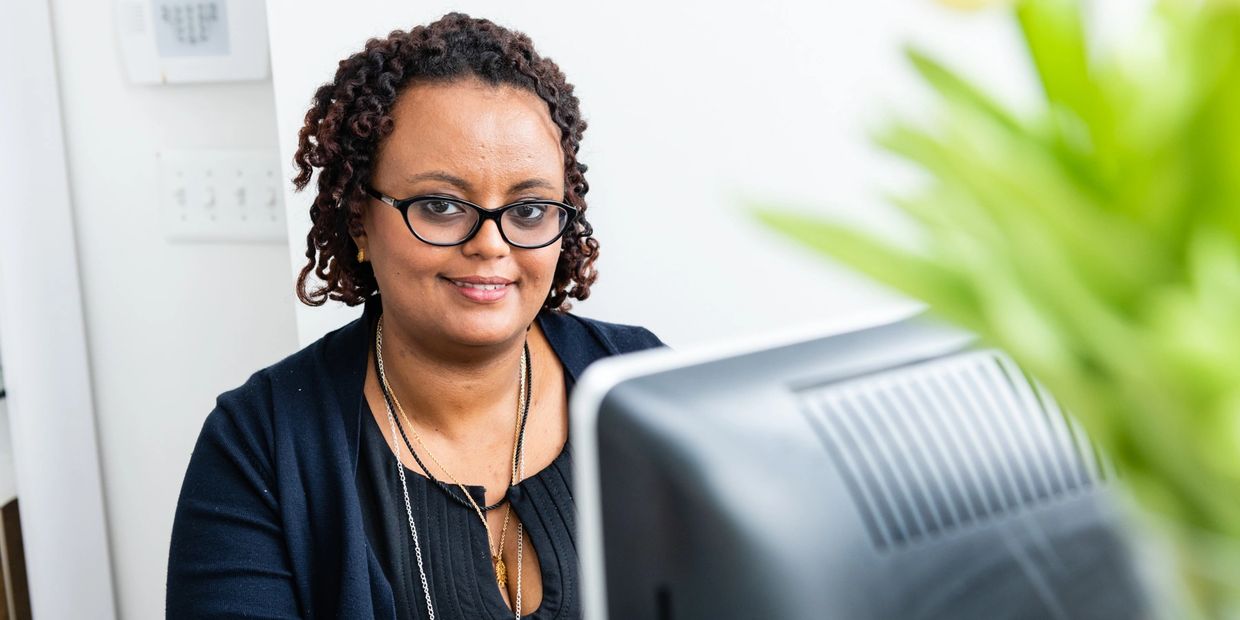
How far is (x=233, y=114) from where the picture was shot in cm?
202

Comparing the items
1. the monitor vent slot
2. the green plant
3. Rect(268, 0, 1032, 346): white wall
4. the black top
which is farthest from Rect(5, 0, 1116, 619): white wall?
the green plant

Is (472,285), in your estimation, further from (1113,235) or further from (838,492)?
(1113,235)

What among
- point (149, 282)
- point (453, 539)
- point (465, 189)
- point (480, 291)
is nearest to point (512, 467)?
point (453, 539)

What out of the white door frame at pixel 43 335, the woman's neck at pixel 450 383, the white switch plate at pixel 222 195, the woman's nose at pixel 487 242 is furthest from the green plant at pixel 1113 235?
the white door frame at pixel 43 335

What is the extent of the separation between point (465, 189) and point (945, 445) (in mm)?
952

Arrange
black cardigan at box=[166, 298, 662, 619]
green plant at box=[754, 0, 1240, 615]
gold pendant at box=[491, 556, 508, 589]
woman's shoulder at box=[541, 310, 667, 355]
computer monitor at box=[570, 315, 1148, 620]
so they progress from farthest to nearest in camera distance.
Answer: woman's shoulder at box=[541, 310, 667, 355] < gold pendant at box=[491, 556, 508, 589] < black cardigan at box=[166, 298, 662, 619] < computer monitor at box=[570, 315, 1148, 620] < green plant at box=[754, 0, 1240, 615]

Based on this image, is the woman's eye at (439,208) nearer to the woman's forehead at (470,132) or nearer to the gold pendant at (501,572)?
the woman's forehead at (470,132)

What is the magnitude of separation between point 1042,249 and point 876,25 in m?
1.30

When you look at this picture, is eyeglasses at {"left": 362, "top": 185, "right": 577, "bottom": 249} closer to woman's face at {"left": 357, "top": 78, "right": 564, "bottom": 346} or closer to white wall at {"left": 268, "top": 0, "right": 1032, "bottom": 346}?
woman's face at {"left": 357, "top": 78, "right": 564, "bottom": 346}

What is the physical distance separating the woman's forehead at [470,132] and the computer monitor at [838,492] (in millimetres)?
894

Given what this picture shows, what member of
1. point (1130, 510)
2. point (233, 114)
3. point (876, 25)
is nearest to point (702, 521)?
point (1130, 510)

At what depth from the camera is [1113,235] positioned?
378mm

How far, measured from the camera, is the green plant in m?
0.37

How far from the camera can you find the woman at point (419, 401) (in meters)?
1.37
